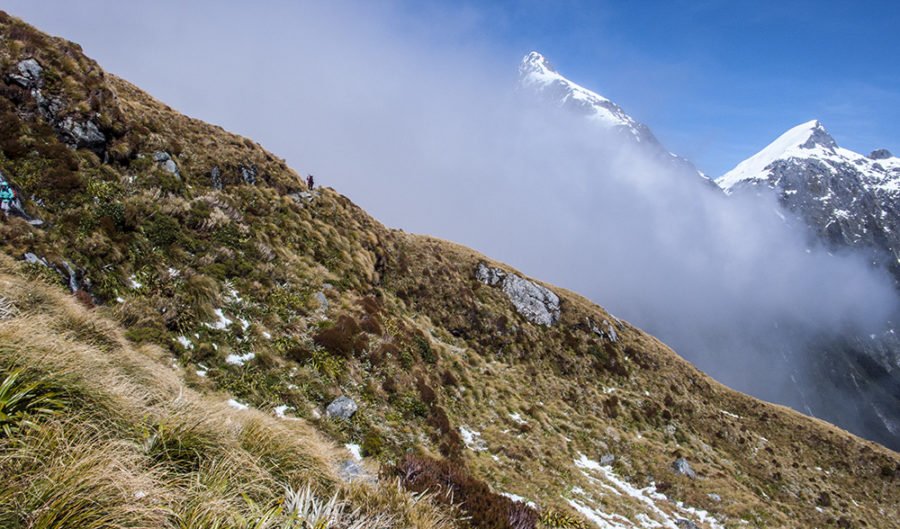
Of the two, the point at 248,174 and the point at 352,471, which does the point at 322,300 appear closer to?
the point at 248,174

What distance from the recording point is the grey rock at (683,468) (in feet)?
85.0

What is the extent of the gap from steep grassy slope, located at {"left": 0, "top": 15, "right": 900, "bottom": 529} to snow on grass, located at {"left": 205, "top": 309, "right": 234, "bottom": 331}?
3.2 inches

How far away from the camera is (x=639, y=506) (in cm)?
1984

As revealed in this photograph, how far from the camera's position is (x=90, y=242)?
46.9 ft

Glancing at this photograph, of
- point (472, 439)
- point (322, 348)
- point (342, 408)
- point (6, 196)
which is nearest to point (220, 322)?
point (322, 348)

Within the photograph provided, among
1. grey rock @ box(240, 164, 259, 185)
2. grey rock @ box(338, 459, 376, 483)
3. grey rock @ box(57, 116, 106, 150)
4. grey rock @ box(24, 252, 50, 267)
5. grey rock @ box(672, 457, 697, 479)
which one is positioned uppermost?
grey rock @ box(240, 164, 259, 185)

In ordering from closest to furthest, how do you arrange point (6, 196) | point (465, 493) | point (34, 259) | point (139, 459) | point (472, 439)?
point (139, 459)
point (465, 493)
point (34, 259)
point (6, 196)
point (472, 439)

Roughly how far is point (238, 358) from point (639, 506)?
19.4 metres

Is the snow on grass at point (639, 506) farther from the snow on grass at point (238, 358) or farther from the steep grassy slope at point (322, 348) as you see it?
the snow on grass at point (238, 358)

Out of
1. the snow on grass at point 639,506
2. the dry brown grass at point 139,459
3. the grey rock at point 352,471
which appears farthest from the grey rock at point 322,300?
the snow on grass at point 639,506

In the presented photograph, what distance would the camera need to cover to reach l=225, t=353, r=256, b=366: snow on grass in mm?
13695

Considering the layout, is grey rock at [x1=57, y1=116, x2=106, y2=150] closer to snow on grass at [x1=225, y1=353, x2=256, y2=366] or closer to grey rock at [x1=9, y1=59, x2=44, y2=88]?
grey rock at [x1=9, y1=59, x2=44, y2=88]

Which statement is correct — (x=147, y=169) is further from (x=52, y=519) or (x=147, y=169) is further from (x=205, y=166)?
(x=52, y=519)

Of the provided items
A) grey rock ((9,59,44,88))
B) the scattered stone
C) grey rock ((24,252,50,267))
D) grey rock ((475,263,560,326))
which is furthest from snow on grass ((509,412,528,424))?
grey rock ((9,59,44,88))
